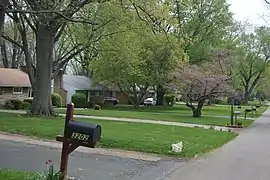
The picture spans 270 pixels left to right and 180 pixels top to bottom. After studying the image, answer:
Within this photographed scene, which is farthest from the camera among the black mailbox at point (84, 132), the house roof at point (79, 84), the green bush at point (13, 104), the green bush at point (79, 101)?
the house roof at point (79, 84)

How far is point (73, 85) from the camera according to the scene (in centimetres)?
Result: 5941

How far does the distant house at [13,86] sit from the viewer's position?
43094 millimetres

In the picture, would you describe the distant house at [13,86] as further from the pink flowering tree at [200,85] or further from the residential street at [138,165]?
the residential street at [138,165]

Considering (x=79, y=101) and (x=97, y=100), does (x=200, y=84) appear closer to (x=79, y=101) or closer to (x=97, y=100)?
(x=79, y=101)

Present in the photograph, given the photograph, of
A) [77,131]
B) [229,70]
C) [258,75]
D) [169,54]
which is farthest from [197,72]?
[258,75]

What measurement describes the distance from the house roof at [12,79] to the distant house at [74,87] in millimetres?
8589

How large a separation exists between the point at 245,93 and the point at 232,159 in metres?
79.5

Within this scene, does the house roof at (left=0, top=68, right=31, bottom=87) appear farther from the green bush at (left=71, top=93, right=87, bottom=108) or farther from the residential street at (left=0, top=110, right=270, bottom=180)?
the residential street at (left=0, top=110, right=270, bottom=180)

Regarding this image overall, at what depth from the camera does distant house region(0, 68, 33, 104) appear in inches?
1697

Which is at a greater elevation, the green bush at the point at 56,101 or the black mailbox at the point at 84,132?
the green bush at the point at 56,101

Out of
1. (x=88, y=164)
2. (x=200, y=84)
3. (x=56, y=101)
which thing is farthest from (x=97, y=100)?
(x=88, y=164)

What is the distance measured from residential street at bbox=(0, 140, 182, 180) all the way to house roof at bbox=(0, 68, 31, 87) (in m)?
30.5

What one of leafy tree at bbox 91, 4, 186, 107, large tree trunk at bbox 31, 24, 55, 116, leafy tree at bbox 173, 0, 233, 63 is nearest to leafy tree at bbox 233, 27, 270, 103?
leafy tree at bbox 173, 0, 233, 63

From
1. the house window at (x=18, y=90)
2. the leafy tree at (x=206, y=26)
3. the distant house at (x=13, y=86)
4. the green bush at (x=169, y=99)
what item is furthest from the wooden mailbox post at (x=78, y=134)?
the green bush at (x=169, y=99)
